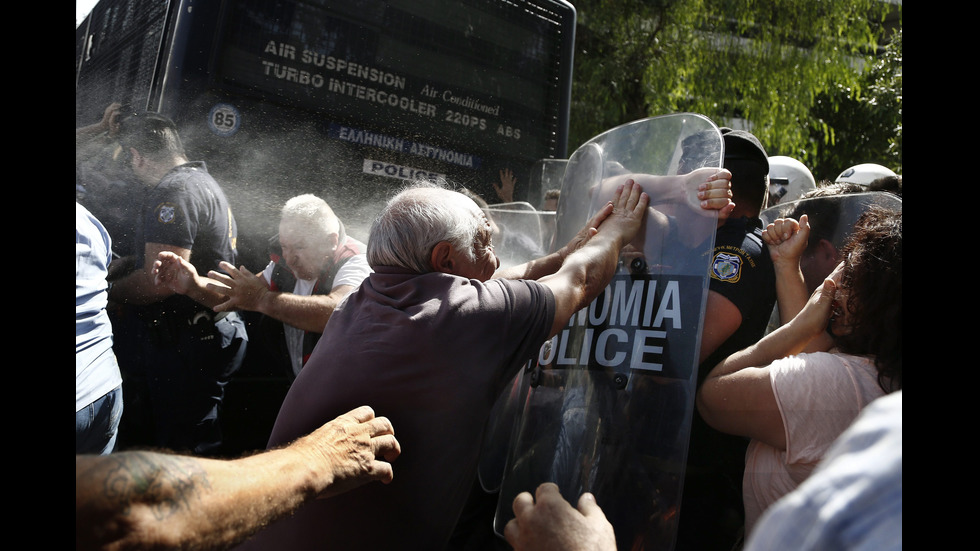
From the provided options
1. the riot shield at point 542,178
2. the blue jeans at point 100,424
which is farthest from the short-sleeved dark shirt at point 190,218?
the riot shield at point 542,178

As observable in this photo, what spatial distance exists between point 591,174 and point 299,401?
1254mm

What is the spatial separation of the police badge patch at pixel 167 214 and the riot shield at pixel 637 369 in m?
1.39

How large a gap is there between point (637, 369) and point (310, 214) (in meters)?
1.49

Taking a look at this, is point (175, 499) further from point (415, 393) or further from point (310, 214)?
point (310, 214)

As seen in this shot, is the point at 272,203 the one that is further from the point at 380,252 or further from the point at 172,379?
the point at 380,252

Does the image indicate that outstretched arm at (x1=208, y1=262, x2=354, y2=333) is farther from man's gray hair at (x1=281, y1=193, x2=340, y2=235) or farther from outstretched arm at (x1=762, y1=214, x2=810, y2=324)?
outstretched arm at (x1=762, y1=214, x2=810, y2=324)

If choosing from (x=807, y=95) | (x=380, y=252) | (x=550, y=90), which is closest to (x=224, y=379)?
(x=380, y=252)

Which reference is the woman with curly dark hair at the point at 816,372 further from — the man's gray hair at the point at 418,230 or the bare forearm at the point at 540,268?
the man's gray hair at the point at 418,230

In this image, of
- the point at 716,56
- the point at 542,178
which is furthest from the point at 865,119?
the point at 542,178

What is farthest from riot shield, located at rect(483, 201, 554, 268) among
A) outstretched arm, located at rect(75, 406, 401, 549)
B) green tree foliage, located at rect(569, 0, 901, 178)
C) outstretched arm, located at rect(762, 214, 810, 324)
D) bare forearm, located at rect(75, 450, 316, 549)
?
green tree foliage, located at rect(569, 0, 901, 178)

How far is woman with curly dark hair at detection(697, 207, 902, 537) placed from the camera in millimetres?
1514
